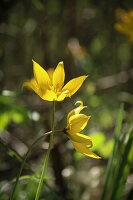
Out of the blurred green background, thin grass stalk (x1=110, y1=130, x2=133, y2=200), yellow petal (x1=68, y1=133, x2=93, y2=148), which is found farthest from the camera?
the blurred green background

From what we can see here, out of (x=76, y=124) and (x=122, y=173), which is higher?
(x=76, y=124)

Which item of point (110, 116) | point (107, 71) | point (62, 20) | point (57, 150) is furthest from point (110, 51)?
point (57, 150)

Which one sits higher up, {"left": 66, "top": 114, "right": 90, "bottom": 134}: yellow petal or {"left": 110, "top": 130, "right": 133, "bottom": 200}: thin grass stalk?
{"left": 66, "top": 114, "right": 90, "bottom": 134}: yellow petal

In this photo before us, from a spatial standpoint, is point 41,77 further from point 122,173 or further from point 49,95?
point 122,173

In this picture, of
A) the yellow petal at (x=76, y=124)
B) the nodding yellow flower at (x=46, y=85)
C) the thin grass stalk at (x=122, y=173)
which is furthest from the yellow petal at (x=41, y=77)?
the thin grass stalk at (x=122, y=173)

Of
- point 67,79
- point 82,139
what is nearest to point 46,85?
point 82,139

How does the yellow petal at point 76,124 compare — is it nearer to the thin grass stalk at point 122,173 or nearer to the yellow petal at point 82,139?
the yellow petal at point 82,139

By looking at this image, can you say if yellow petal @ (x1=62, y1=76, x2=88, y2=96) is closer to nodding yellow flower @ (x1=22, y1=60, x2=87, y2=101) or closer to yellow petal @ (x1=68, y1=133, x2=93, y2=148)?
nodding yellow flower @ (x1=22, y1=60, x2=87, y2=101)

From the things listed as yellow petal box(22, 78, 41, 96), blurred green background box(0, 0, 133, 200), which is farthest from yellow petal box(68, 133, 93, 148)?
blurred green background box(0, 0, 133, 200)
